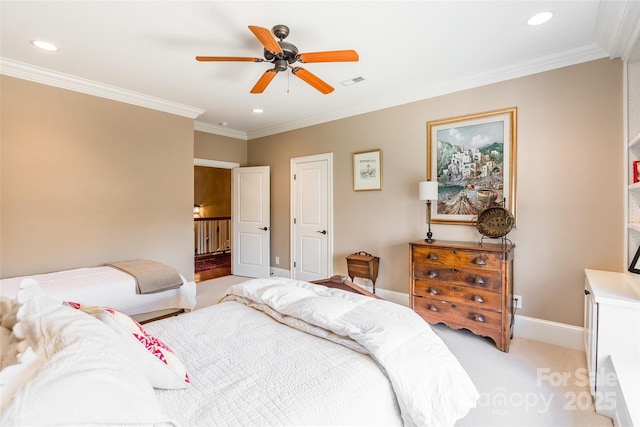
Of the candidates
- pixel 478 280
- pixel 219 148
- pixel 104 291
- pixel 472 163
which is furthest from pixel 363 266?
pixel 219 148

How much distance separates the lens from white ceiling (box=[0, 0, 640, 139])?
2.10m

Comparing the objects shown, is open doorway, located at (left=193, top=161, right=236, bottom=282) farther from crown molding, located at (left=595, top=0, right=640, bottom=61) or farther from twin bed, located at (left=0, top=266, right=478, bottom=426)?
crown molding, located at (left=595, top=0, right=640, bottom=61)

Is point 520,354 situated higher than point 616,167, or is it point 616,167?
point 616,167

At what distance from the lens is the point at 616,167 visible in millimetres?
2523

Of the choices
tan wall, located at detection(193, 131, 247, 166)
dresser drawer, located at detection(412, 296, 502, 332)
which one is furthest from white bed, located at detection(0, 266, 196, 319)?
dresser drawer, located at detection(412, 296, 502, 332)

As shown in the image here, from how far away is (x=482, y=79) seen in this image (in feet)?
10.3

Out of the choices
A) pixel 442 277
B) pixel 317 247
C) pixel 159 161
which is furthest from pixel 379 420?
pixel 159 161

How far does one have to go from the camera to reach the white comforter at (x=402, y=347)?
3.98 ft

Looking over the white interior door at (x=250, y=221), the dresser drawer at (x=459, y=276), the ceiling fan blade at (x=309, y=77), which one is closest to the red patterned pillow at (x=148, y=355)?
the ceiling fan blade at (x=309, y=77)

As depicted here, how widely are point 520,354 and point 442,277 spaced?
872 mm

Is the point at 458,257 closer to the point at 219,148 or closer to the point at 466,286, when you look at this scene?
the point at 466,286

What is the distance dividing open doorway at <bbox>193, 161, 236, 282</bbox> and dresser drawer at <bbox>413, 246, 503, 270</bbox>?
4681mm

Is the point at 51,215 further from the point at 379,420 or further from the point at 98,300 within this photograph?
the point at 379,420

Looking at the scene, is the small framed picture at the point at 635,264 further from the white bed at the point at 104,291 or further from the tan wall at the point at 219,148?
the tan wall at the point at 219,148
